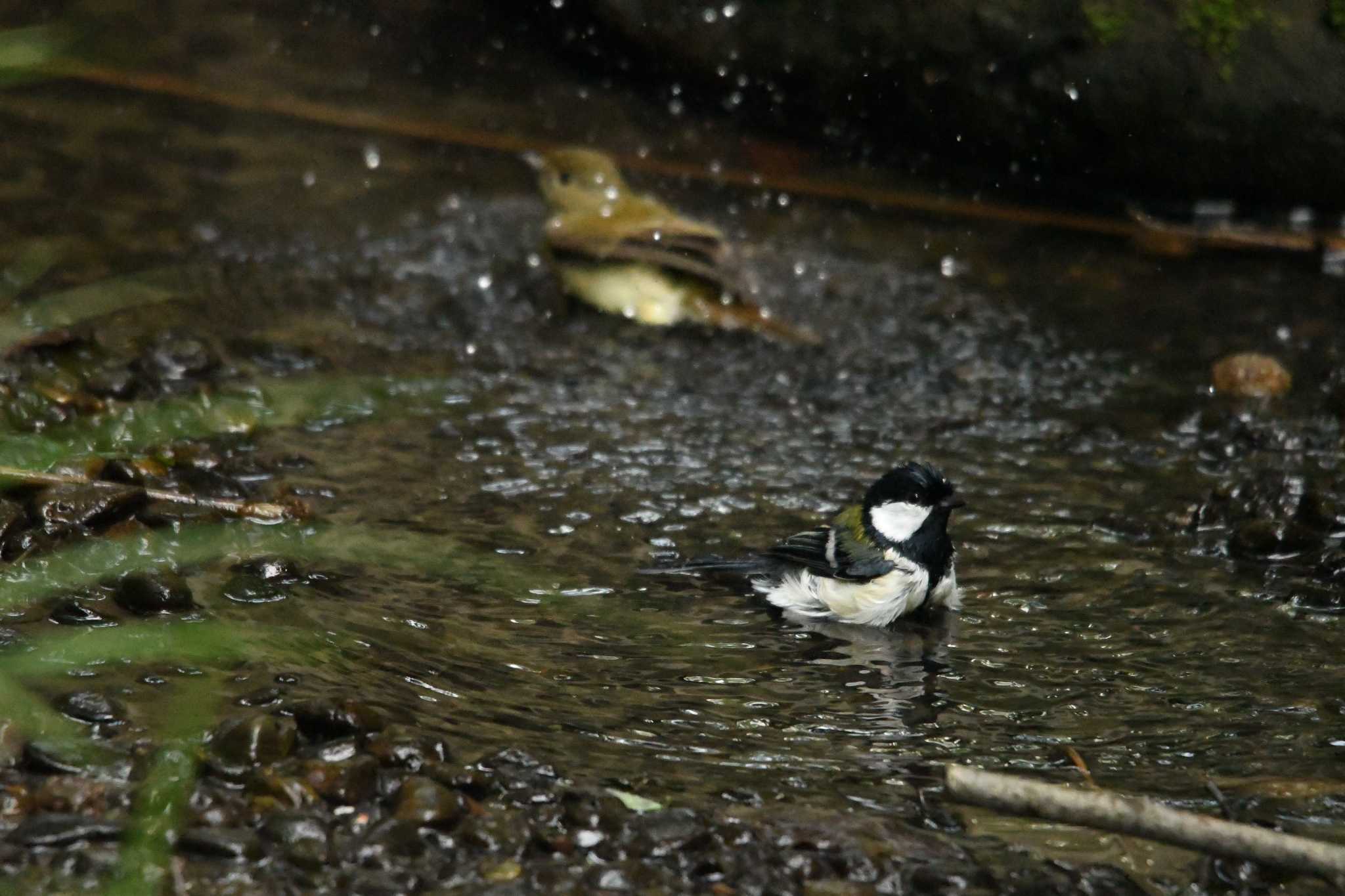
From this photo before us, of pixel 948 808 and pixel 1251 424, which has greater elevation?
pixel 1251 424

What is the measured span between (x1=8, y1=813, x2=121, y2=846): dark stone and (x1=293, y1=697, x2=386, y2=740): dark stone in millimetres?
422

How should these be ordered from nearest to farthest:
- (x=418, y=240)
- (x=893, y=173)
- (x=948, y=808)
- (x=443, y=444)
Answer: (x=948, y=808) → (x=443, y=444) → (x=418, y=240) → (x=893, y=173)

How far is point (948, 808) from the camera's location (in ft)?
9.05

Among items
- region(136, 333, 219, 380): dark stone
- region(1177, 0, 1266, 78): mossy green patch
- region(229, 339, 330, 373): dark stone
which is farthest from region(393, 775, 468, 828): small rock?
region(1177, 0, 1266, 78): mossy green patch

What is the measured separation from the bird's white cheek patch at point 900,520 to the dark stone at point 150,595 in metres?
1.89

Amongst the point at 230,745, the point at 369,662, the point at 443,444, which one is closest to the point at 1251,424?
the point at 443,444

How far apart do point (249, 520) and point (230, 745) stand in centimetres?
140

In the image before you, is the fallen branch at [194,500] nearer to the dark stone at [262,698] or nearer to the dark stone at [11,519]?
the dark stone at [11,519]

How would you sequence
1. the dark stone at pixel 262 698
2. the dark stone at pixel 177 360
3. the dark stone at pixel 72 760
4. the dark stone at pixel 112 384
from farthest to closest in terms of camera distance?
the dark stone at pixel 177 360
the dark stone at pixel 112 384
the dark stone at pixel 262 698
the dark stone at pixel 72 760

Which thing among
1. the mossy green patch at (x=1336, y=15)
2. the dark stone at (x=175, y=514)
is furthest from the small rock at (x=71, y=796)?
the mossy green patch at (x=1336, y=15)

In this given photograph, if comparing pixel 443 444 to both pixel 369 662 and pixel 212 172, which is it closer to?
pixel 369 662

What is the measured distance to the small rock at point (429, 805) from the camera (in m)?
2.48

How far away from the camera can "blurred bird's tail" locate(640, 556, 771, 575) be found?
4043mm

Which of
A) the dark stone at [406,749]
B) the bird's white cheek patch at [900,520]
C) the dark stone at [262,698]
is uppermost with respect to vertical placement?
the bird's white cheek patch at [900,520]
